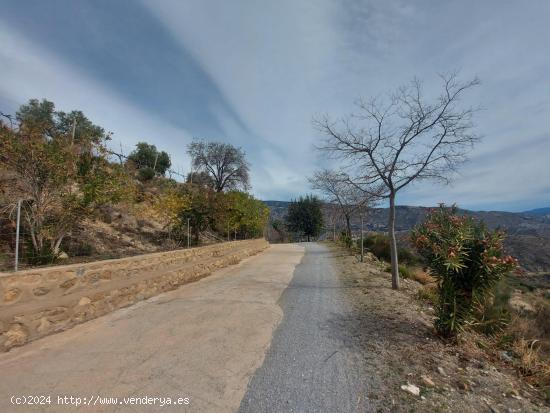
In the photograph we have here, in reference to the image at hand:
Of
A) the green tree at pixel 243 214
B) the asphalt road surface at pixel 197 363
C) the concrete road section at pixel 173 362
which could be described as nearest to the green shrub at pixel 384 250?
the green tree at pixel 243 214

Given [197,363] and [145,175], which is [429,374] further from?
[145,175]

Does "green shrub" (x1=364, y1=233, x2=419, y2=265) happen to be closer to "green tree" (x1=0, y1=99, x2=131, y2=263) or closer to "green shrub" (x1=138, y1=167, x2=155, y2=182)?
"green tree" (x1=0, y1=99, x2=131, y2=263)

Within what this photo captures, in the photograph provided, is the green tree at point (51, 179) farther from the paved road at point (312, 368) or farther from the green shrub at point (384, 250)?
the green shrub at point (384, 250)

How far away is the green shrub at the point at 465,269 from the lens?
179 inches

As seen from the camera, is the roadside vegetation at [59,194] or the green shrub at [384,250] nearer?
the roadside vegetation at [59,194]

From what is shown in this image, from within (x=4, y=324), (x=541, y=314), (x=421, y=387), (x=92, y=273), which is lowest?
(x=541, y=314)

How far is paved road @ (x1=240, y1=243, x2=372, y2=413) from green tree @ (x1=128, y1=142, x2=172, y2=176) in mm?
30612

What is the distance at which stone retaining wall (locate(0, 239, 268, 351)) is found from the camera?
4.14 metres

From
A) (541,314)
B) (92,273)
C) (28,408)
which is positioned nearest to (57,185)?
(92,273)

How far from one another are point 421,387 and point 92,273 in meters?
5.24

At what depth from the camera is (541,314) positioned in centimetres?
1161

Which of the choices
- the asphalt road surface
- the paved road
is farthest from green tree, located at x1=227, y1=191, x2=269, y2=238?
the paved road

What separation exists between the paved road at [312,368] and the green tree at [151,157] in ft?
100

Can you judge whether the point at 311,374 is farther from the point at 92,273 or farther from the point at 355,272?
the point at 355,272
